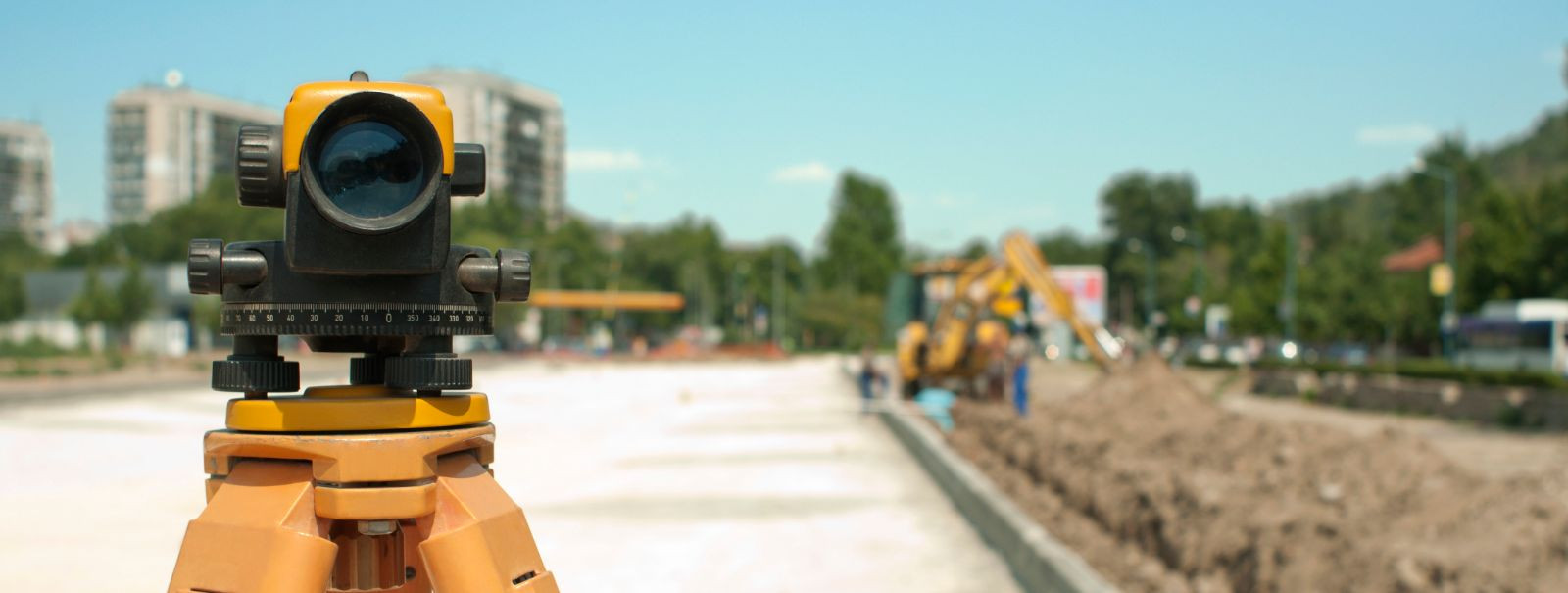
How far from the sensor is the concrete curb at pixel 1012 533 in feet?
22.5

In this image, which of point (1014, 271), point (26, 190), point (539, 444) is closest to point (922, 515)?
point (539, 444)

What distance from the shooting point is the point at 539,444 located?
57.6ft

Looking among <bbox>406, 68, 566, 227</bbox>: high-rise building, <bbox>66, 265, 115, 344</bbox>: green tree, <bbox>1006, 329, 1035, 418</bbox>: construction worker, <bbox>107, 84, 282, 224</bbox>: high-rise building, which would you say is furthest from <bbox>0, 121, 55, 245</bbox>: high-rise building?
<bbox>1006, 329, 1035, 418</bbox>: construction worker

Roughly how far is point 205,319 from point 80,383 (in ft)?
106

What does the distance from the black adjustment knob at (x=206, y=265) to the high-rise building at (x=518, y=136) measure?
99.6m

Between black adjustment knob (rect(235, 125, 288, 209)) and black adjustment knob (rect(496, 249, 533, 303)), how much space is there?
14.9 inches

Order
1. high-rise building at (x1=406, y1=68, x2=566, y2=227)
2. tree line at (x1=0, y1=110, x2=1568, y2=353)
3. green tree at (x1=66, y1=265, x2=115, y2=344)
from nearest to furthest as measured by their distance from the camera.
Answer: green tree at (x1=66, y1=265, x2=115, y2=344)
tree line at (x1=0, y1=110, x2=1568, y2=353)
high-rise building at (x1=406, y1=68, x2=566, y2=227)

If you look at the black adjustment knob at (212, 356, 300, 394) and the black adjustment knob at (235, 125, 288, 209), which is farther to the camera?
the black adjustment knob at (212, 356, 300, 394)

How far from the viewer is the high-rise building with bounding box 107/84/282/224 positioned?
13762 centimetres

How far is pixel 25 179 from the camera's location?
15688cm

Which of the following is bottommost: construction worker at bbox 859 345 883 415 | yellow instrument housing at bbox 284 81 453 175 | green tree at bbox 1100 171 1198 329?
construction worker at bbox 859 345 883 415

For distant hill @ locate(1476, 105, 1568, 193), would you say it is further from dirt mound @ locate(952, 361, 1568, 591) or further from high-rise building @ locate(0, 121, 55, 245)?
high-rise building @ locate(0, 121, 55, 245)

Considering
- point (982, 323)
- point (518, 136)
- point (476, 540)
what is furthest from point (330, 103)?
point (518, 136)

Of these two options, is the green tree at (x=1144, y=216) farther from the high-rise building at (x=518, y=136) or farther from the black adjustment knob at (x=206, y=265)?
the black adjustment knob at (x=206, y=265)
